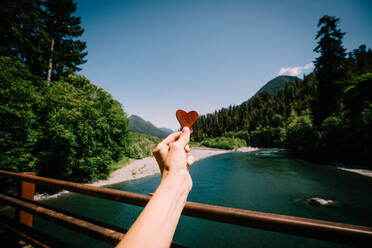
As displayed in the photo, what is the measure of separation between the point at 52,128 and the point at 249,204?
12.6m

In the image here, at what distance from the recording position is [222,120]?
88.9 meters

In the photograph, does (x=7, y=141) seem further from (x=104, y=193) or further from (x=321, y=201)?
(x=321, y=201)

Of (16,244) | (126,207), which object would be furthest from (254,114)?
(16,244)

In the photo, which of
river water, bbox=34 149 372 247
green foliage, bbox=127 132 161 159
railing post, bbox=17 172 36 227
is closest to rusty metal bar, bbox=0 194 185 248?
railing post, bbox=17 172 36 227

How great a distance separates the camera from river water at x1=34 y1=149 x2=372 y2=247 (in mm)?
6711

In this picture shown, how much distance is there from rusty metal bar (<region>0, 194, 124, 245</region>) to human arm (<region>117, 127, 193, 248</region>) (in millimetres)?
935

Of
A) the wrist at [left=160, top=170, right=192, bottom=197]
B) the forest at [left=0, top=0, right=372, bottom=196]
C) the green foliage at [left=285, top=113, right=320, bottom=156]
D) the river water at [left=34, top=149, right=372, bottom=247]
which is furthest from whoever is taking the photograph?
the green foliage at [left=285, top=113, right=320, bottom=156]

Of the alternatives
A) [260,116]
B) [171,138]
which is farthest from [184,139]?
[260,116]

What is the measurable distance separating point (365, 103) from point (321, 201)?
18.0 meters

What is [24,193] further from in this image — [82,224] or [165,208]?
[165,208]

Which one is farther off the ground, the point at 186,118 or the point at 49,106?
the point at 49,106

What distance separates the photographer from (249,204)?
976 cm

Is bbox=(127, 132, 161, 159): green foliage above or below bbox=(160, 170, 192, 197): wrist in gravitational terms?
below

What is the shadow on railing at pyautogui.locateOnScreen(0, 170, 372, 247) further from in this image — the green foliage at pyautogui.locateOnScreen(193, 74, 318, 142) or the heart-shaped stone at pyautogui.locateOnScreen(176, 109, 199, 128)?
the green foliage at pyautogui.locateOnScreen(193, 74, 318, 142)
